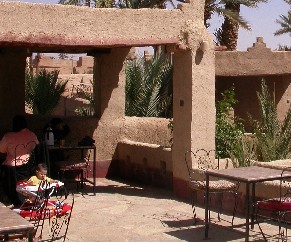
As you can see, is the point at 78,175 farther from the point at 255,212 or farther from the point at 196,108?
the point at 255,212

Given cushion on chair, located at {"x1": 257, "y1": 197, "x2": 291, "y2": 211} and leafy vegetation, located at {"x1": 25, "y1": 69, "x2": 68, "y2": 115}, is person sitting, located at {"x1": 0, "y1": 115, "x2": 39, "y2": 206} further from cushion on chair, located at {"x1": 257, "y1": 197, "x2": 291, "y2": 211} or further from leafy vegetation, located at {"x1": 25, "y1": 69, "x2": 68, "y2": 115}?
leafy vegetation, located at {"x1": 25, "y1": 69, "x2": 68, "y2": 115}

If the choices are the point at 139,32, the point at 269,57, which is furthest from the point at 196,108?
the point at 269,57

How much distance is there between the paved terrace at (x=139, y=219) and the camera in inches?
322

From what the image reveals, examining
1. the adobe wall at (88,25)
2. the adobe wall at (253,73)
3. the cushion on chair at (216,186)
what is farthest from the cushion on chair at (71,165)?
the adobe wall at (253,73)

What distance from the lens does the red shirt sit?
9672 mm

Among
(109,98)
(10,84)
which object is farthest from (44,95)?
(10,84)

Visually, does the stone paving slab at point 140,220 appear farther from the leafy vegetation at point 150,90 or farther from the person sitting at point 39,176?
the leafy vegetation at point 150,90

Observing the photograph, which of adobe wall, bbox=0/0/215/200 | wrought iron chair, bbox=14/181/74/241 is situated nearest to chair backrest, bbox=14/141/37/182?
wrought iron chair, bbox=14/181/74/241

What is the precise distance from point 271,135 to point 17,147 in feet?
14.0

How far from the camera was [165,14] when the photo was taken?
10289 millimetres

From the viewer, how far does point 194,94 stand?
10.3 metres

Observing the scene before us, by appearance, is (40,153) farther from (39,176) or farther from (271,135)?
(271,135)

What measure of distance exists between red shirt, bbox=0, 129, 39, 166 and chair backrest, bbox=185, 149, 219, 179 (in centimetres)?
244

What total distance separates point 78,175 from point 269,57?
5962 mm
